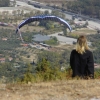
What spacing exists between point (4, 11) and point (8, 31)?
10.7 meters

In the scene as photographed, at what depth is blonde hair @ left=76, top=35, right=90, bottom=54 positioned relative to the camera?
5855 mm

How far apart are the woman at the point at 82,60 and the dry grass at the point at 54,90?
0.15 metres

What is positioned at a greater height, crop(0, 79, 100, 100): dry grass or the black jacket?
the black jacket

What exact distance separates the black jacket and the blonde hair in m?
0.07

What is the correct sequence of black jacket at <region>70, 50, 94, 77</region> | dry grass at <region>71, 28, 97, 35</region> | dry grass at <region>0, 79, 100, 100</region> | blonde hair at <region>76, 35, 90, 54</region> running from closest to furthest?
dry grass at <region>0, 79, 100, 100</region> → blonde hair at <region>76, 35, 90, 54</region> → black jacket at <region>70, 50, 94, 77</region> → dry grass at <region>71, 28, 97, 35</region>

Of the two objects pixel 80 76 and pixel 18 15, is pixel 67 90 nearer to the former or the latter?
pixel 80 76

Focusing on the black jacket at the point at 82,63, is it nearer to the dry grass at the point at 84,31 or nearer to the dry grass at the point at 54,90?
the dry grass at the point at 54,90

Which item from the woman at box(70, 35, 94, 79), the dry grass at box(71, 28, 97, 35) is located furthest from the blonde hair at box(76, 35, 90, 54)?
the dry grass at box(71, 28, 97, 35)

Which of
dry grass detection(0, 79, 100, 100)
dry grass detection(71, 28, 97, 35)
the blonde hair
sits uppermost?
the blonde hair

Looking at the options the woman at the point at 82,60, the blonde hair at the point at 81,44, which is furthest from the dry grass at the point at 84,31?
the blonde hair at the point at 81,44

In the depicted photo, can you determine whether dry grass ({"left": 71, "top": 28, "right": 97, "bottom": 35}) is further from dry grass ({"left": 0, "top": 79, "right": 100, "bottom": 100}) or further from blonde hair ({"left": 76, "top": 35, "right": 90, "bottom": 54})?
blonde hair ({"left": 76, "top": 35, "right": 90, "bottom": 54})

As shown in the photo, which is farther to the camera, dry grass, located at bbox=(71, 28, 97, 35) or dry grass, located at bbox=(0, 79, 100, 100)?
dry grass, located at bbox=(71, 28, 97, 35)

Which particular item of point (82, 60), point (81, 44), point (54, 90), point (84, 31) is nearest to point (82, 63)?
point (82, 60)

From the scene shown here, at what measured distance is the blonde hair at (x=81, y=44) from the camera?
19.2 ft
